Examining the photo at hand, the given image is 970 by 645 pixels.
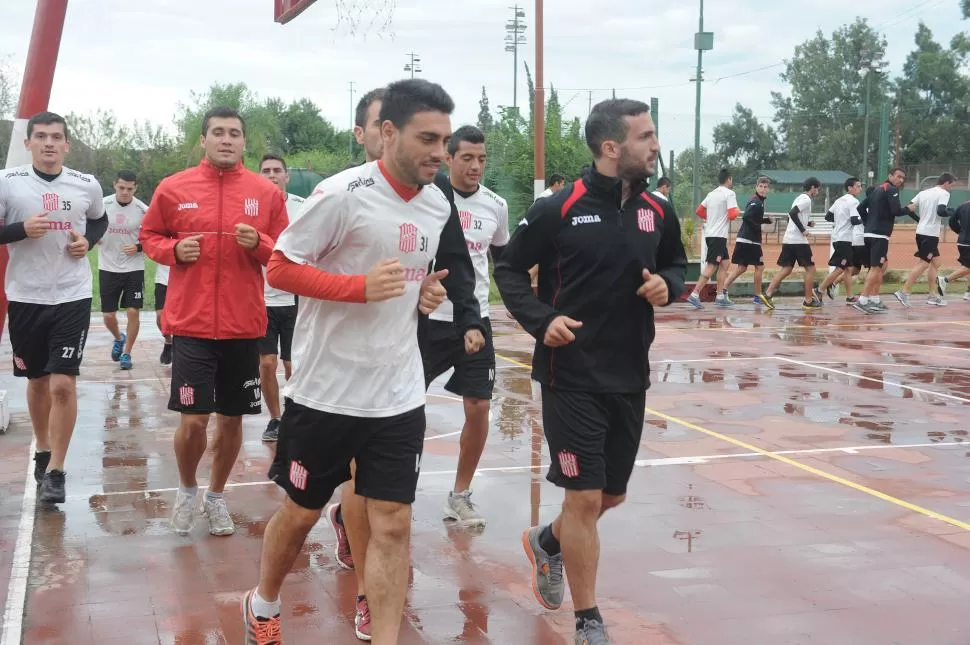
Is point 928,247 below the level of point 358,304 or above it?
above

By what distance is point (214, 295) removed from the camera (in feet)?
19.8

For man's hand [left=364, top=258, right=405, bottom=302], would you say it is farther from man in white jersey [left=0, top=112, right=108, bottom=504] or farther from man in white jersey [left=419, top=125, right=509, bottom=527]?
man in white jersey [left=0, top=112, right=108, bottom=504]

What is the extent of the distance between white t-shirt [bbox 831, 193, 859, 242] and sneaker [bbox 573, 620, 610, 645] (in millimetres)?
16614

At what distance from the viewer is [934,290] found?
67.0ft

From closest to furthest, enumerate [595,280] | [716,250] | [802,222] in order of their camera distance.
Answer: [595,280] → [802,222] → [716,250]

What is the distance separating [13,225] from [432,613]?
363 cm

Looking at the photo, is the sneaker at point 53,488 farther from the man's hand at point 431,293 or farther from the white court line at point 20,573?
the man's hand at point 431,293

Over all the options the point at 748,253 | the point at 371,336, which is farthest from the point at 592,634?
the point at 748,253

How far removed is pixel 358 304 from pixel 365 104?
169 cm

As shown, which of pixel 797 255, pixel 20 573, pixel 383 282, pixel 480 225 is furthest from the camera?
pixel 797 255

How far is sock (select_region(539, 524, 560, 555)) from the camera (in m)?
5.00

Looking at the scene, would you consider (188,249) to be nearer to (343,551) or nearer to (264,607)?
(343,551)

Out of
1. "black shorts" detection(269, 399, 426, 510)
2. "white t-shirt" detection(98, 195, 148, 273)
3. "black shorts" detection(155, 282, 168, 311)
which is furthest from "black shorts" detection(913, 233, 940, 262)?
"black shorts" detection(269, 399, 426, 510)

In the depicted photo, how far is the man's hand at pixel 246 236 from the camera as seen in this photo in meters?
5.81
